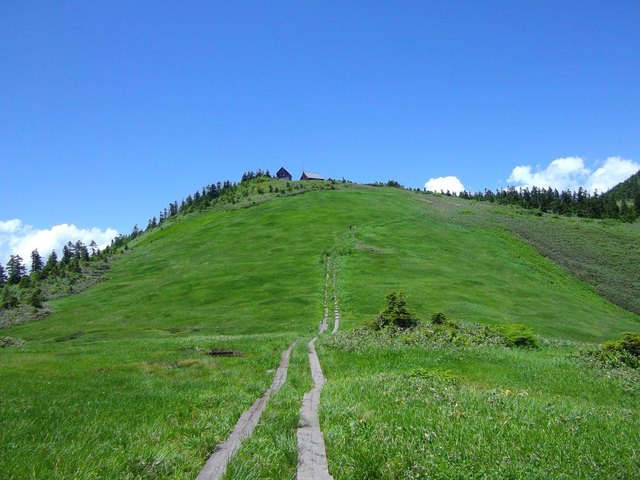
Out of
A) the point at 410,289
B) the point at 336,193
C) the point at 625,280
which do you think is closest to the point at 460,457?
the point at 410,289

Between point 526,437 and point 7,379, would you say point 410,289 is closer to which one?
point 7,379

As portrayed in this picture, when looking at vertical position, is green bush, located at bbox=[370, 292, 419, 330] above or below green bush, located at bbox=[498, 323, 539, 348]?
above

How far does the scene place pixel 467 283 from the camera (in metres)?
63.3

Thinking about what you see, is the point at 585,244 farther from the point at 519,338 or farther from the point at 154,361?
the point at 154,361

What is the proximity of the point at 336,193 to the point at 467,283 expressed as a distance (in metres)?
80.0

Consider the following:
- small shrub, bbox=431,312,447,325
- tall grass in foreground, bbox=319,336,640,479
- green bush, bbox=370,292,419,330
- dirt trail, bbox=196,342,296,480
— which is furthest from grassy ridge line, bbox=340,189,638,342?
dirt trail, bbox=196,342,296,480

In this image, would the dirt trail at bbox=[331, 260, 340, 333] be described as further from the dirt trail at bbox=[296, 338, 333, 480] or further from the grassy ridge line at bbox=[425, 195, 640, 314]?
the grassy ridge line at bbox=[425, 195, 640, 314]

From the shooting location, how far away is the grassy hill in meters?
7.36

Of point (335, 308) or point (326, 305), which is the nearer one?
point (335, 308)

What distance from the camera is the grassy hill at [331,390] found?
736cm

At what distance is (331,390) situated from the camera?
13.5 metres

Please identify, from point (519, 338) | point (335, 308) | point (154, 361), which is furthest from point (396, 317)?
point (335, 308)

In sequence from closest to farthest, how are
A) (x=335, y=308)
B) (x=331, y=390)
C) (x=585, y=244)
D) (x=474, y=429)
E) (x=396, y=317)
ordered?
(x=474, y=429)
(x=331, y=390)
(x=396, y=317)
(x=335, y=308)
(x=585, y=244)

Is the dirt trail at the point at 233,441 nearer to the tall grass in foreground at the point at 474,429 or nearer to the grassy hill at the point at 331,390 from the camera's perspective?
the grassy hill at the point at 331,390
